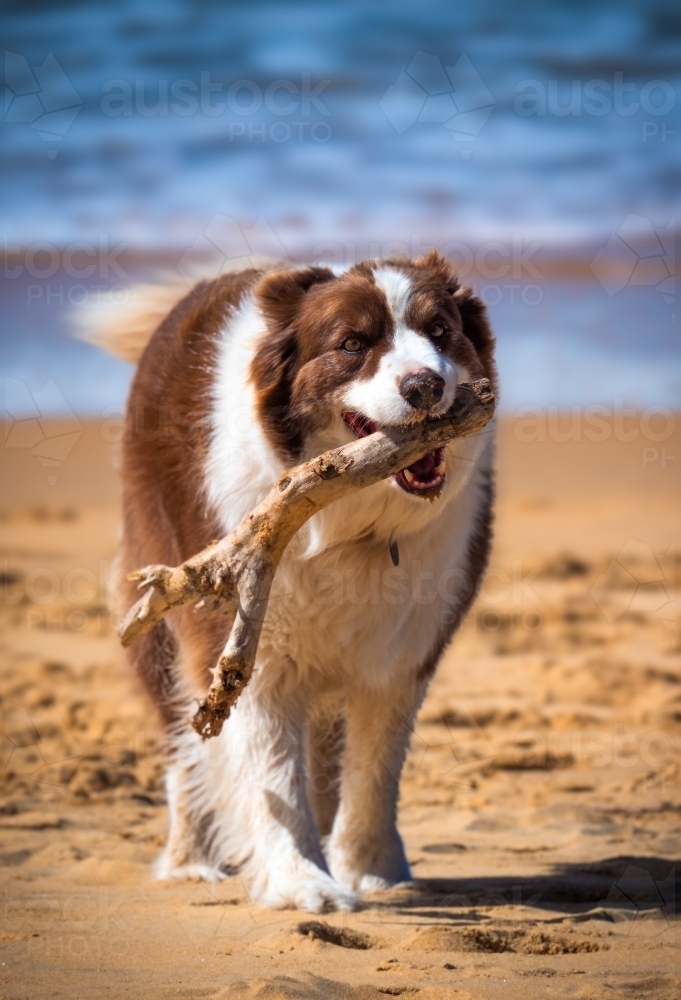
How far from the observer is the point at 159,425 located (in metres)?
4.88

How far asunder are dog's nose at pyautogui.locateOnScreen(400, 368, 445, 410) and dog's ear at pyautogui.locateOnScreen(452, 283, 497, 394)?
0.70 m

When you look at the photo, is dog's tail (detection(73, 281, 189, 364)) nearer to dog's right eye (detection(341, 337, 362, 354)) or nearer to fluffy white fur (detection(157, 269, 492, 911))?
fluffy white fur (detection(157, 269, 492, 911))

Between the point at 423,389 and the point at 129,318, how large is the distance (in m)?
2.32

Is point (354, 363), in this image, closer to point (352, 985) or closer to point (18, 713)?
point (352, 985)

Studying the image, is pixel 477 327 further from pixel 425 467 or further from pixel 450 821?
pixel 450 821

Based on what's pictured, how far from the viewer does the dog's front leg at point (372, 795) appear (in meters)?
4.75

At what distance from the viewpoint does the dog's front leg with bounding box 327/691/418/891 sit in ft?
15.6

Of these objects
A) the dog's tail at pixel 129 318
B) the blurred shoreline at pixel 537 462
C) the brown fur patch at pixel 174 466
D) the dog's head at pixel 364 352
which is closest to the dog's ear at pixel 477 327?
the dog's head at pixel 364 352

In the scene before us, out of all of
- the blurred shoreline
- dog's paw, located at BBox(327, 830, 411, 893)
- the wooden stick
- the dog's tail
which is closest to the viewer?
the wooden stick

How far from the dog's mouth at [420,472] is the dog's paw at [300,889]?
4.64ft

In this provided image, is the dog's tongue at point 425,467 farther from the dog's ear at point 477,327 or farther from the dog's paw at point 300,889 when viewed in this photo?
the dog's paw at point 300,889

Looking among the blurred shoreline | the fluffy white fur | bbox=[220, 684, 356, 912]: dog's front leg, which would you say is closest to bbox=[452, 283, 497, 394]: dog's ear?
the fluffy white fur

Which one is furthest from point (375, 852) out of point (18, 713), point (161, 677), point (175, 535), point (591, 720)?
point (18, 713)

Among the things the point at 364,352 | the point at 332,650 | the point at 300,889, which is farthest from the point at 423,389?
the point at 300,889
